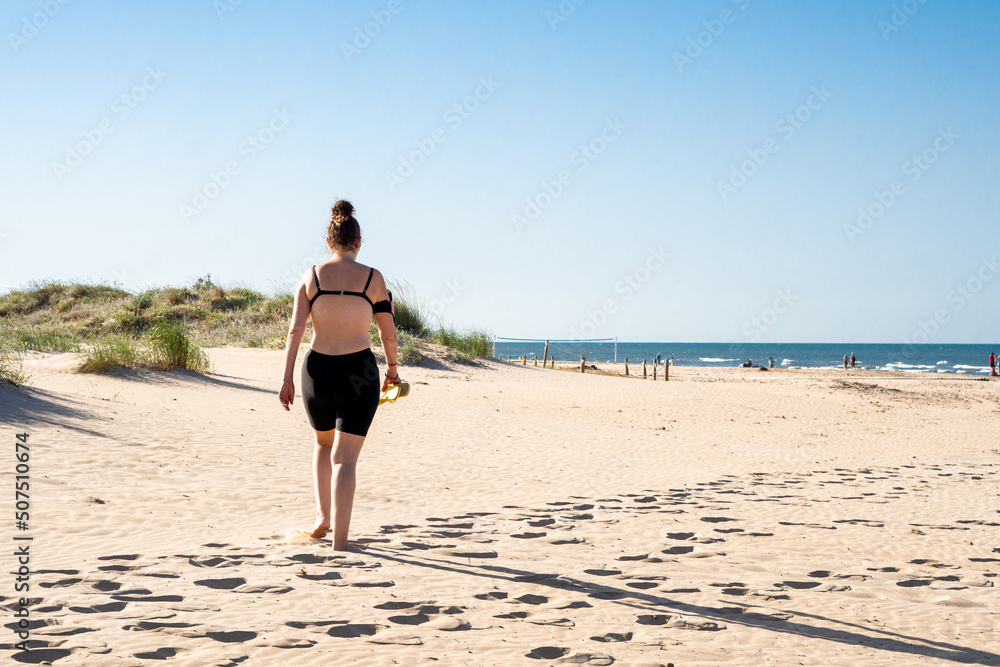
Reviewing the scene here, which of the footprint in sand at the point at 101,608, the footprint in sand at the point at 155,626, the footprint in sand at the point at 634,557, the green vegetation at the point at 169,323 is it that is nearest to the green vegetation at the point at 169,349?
the green vegetation at the point at 169,323

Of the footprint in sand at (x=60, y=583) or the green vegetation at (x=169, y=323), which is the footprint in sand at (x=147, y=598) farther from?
the green vegetation at (x=169, y=323)

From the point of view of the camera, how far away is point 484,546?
516 cm

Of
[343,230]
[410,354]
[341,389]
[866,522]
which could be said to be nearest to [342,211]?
[343,230]

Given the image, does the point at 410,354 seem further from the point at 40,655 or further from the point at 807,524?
the point at 40,655

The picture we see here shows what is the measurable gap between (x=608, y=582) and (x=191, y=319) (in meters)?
25.3

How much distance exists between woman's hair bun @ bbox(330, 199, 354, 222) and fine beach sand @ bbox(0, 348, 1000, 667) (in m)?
2.01

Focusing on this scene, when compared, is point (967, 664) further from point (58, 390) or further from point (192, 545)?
point (58, 390)

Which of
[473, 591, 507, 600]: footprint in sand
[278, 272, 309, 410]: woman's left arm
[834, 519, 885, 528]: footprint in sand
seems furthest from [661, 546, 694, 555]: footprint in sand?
[278, 272, 309, 410]: woman's left arm

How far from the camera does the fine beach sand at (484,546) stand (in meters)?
3.31

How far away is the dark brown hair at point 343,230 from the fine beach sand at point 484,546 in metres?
1.86

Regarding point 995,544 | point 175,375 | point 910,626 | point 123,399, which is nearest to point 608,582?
point 910,626

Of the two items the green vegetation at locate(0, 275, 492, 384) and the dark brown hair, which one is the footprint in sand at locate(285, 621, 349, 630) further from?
the green vegetation at locate(0, 275, 492, 384)

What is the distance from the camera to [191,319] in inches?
1057

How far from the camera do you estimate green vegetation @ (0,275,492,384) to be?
47.5 feet
